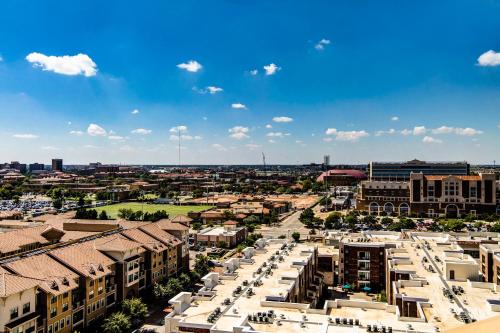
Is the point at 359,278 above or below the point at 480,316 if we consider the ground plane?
below

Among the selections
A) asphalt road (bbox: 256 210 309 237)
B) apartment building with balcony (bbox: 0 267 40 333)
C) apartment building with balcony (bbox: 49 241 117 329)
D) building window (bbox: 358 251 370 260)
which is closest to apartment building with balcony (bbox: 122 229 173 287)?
apartment building with balcony (bbox: 49 241 117 329)

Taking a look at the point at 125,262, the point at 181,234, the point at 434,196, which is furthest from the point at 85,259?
the point at 434,196

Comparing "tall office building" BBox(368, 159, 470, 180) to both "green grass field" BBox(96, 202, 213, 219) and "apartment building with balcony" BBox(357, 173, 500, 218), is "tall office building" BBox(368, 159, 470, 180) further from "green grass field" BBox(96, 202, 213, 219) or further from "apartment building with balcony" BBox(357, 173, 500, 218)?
"green grass field" BBox(96, 202, 213, 219)

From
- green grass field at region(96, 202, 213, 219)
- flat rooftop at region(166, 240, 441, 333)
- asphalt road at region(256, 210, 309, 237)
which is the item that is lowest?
asphalt road at region(256, 210, 309, 237)

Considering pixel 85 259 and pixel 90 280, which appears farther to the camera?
pixel 85 259

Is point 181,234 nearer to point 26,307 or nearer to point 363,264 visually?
point 363,264

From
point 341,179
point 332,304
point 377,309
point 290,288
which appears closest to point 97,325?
point 290,288

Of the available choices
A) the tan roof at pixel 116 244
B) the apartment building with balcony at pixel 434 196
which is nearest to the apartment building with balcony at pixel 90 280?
the tan roof at pixel 116 244

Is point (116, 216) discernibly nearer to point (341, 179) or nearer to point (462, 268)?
point (462, 268)
